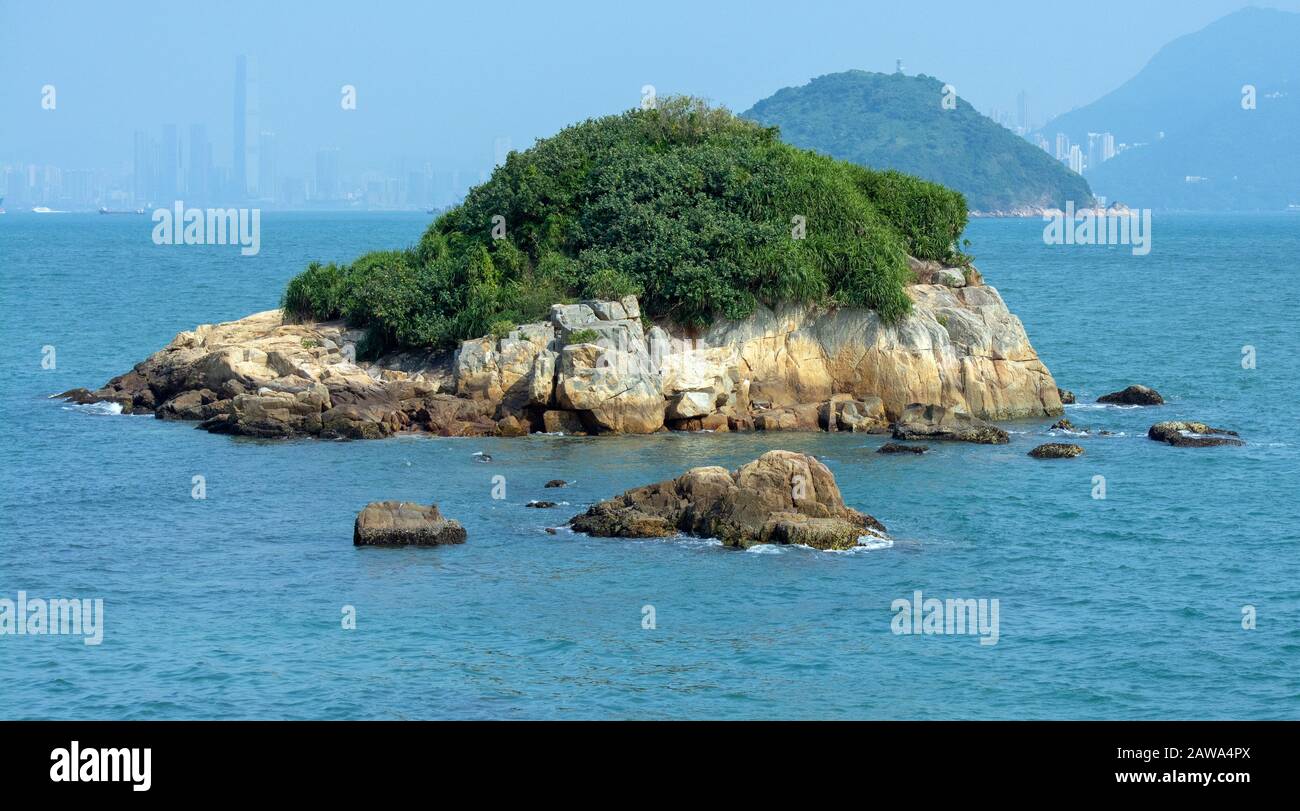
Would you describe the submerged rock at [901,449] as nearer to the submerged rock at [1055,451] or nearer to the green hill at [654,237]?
the submerged rock at [1055,451]

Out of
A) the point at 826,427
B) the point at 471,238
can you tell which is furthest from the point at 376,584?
the point at 471,238

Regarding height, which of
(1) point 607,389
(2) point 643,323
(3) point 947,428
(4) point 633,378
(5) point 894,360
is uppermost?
(2) point 643,323

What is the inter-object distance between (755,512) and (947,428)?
579 inches

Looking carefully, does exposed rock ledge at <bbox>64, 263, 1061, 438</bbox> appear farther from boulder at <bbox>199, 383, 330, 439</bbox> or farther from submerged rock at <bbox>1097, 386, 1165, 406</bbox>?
submerged rock at <bbox>1097, 386, 1165, 406</bbox>

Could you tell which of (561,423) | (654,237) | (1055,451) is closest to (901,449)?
(1055,451)

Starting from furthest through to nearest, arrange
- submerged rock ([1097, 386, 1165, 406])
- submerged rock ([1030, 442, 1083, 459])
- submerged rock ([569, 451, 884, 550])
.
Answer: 1. submerged rock ([1097, 386, 1165, 406])
2. submerged rock ([1030, 442, 1083, 459])
3. submerged rock ([569, 451, 884, 550])

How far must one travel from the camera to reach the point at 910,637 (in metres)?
28.4

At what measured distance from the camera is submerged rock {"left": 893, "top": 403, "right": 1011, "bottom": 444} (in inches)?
1863

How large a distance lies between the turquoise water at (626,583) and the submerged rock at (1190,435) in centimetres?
58

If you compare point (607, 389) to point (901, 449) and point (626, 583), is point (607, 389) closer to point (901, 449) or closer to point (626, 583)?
point (901, 449)

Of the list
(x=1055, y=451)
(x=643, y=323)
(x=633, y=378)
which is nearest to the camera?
(x=1055, y=451)

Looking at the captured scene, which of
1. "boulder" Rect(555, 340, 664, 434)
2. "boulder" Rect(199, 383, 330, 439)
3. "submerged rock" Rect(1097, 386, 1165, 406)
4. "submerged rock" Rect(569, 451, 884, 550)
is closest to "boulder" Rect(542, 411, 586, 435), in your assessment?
"boulder" Rect(555, 340, 664, 434)

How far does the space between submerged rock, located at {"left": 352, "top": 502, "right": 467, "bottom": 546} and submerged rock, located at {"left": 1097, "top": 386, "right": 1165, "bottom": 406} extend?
29.9m

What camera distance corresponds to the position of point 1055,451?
44.9 m
